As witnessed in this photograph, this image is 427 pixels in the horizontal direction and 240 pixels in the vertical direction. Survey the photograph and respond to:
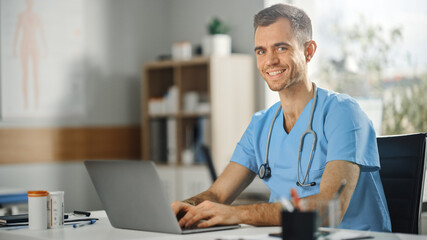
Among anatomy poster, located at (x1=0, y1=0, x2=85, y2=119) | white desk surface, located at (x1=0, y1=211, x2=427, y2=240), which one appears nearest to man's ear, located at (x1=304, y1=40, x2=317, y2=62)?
white desk surface, located at (x1=0, y1=211, x2=427, y2=240)

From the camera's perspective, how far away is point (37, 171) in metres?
4.54

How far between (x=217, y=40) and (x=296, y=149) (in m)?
2.74

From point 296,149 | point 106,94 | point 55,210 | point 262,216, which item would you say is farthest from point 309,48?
point 106,94

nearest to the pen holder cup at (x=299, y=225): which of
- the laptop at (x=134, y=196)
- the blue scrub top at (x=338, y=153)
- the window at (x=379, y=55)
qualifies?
the laptop at (x=134, y=196)

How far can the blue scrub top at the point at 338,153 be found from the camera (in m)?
1.74

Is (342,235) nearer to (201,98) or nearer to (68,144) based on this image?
(201,98)

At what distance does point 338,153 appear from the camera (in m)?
1.72

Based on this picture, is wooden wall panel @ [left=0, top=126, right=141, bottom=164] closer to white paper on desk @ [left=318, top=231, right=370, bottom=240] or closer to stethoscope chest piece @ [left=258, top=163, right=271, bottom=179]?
stethoscope chest piece @ [left=258, top=163, right=271, bottom=179]

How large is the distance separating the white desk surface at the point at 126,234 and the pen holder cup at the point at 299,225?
160 mm

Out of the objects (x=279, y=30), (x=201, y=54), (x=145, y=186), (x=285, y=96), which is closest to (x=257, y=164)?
(x=285, y=96)

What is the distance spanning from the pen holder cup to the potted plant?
337cm

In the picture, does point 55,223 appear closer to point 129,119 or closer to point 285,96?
point 285,96

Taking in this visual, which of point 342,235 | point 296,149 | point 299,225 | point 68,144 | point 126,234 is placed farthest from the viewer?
point 68,144

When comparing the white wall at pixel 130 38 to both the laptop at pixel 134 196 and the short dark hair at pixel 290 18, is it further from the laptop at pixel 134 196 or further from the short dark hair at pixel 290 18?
the laptop at pixel 134 196
